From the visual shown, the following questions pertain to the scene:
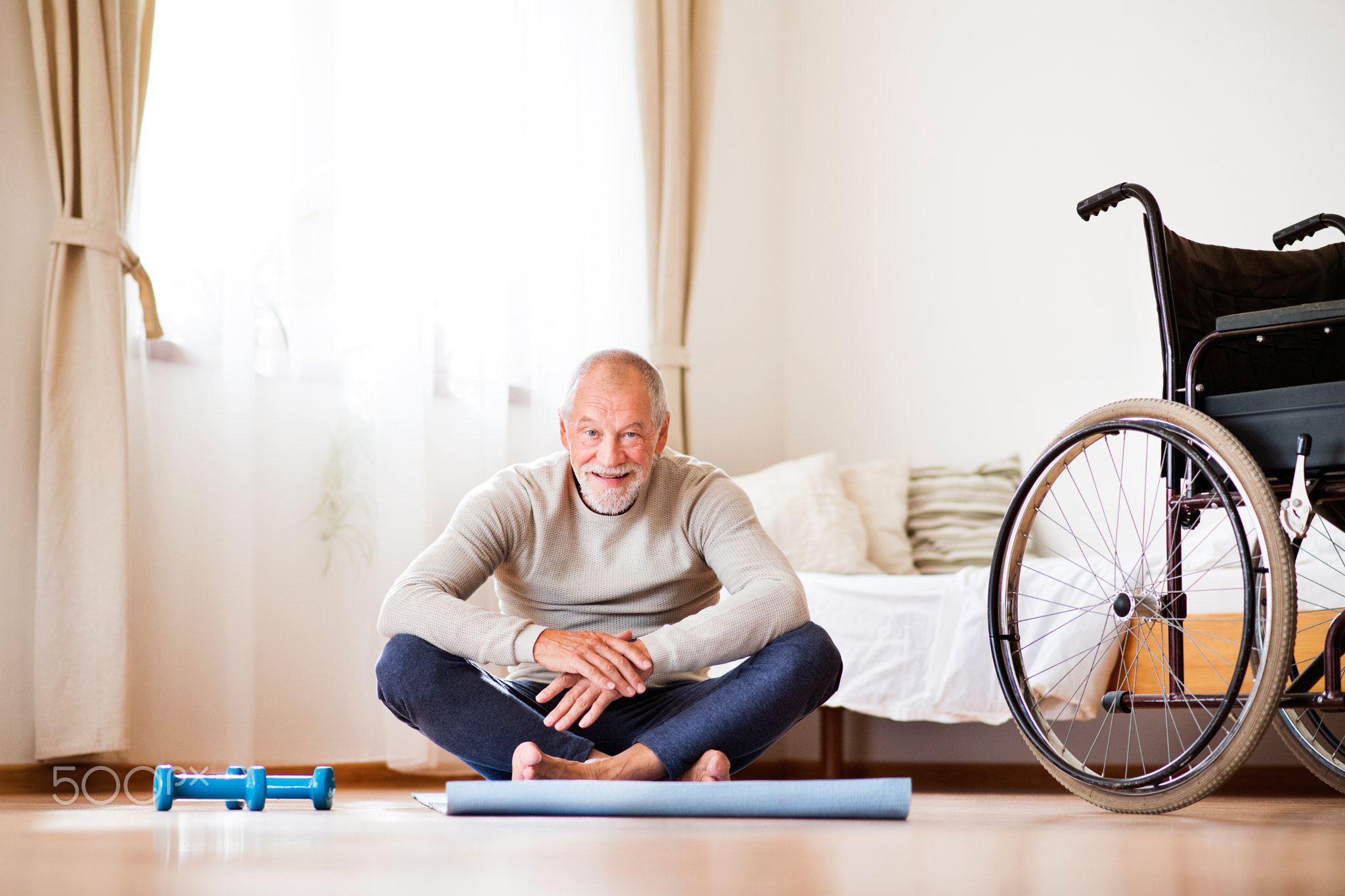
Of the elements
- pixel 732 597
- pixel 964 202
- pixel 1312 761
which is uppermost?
pixel 964 202

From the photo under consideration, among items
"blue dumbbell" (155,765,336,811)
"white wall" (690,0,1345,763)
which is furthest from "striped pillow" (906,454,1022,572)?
"blue dumbbell" (155,765,336,811)

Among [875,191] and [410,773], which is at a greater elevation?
[875,191]

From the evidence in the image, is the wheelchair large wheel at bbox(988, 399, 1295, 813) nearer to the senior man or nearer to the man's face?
the senior man

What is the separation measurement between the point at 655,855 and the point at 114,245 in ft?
6.21

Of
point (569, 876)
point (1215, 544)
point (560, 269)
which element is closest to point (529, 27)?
point (560, 269)

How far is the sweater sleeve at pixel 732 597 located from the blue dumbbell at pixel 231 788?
1.66ft

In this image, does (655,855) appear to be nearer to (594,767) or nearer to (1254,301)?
(594,767)

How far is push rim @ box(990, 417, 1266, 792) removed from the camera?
1.58 m

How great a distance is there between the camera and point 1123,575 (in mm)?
1902

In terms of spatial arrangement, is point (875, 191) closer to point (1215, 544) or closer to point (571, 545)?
point (1215, 544)

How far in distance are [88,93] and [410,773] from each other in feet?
5.42

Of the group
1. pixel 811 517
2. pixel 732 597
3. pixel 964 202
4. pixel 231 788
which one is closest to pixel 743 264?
pixel 964 202

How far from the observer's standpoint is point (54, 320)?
7.86 feet

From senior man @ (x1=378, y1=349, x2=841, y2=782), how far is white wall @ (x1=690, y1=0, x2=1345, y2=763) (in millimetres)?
1649
